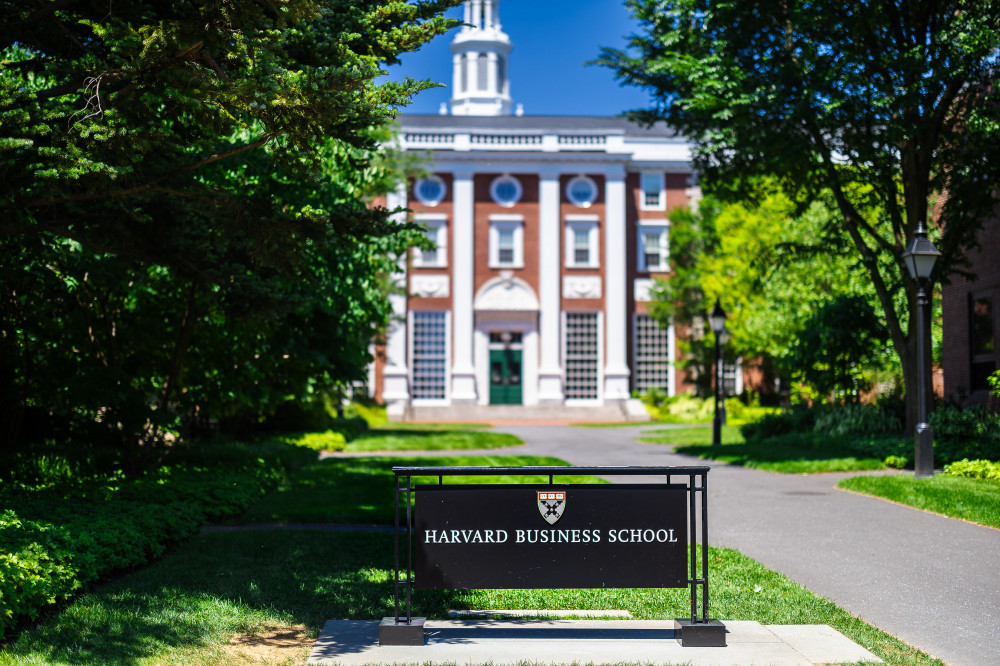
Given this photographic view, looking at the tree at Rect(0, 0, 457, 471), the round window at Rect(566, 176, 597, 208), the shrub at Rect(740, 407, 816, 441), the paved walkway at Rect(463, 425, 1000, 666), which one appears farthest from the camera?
the round window at Rect(566, 176, 597, 208)

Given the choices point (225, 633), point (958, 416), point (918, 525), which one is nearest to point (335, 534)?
point (225, 633)

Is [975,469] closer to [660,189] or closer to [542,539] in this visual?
[542,539]

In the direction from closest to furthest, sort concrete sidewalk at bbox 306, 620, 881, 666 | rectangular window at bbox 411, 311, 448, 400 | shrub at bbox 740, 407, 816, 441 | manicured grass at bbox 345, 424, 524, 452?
concrete sidewalk at bbox 306, 620, 881, 666 → shrub at bbox 740, 407, 816, 441 → manicured grass at bbox 345, 424, 524, 452 → rectangular window at bbox 411, 311, 448, 400

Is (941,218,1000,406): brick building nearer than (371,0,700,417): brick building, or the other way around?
(941,218,1000,406): brick building

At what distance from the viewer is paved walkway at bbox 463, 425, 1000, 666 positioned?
662 centimetres

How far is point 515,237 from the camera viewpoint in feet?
153

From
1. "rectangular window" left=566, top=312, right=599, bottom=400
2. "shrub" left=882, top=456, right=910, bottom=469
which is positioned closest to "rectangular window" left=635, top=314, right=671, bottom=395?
"rectangular window" left=566, top=312, right=599, bottom=400

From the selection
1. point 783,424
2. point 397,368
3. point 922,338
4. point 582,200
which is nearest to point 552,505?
point 922,338

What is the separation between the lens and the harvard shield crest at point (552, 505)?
6.05 m

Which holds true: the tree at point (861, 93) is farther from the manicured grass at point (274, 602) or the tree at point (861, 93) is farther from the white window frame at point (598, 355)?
the white window frame at point (598, 355)

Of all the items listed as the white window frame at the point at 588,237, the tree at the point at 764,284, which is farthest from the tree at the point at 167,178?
the white window frame at the point at 588,237

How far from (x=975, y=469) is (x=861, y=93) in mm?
6876

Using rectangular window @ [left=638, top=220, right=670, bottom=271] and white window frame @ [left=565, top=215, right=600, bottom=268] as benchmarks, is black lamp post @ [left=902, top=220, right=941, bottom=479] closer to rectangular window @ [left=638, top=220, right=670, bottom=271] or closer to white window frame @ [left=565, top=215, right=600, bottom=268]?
white window frame @ [left=565, top=215, right=600, bottom=268]

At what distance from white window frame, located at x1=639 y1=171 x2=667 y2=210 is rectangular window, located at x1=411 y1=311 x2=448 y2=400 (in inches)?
464
